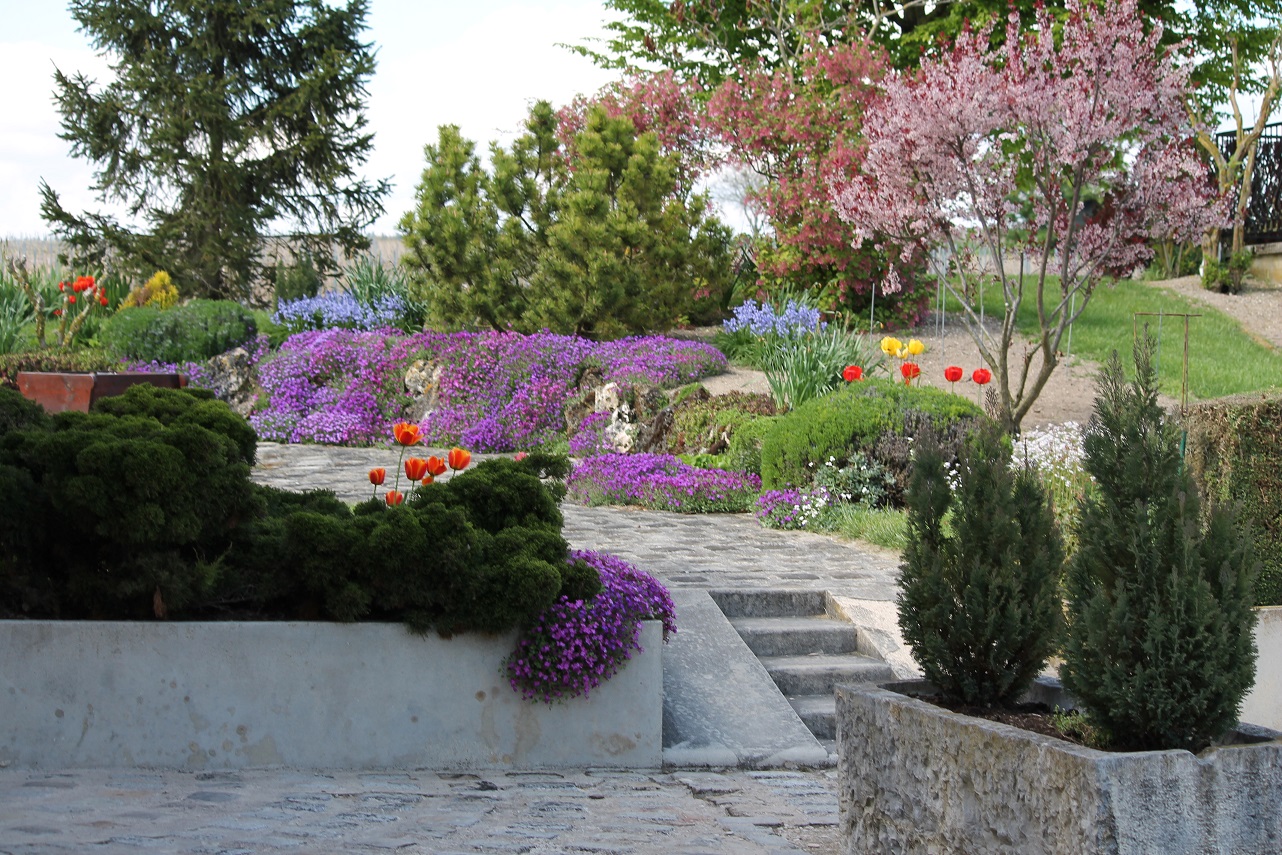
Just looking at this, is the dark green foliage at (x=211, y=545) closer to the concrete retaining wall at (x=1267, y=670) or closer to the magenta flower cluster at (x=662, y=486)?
the concrete retaining wall at (x=1267, y=670)

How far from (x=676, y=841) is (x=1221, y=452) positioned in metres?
3.79

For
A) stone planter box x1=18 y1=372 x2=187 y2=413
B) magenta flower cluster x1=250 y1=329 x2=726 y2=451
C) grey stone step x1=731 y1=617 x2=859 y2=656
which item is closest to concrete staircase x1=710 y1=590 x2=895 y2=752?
grey stone step x1=731 y1=617 x2=859 y2=656

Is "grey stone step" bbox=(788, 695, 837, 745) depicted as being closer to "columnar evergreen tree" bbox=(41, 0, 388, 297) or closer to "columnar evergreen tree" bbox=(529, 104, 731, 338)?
"columnar evergreen tree" bbox=(529, 104, 731, 338)

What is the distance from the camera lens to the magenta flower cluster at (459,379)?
13320 millimetres

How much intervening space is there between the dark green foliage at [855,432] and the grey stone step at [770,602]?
3.07 m

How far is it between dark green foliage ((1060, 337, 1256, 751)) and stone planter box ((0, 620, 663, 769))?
2.21m

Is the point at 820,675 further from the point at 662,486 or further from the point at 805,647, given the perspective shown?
the point at 662,486

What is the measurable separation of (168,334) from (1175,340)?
1459 cm

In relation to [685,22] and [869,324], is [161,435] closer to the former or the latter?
[869,324]

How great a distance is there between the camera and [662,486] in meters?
9.89

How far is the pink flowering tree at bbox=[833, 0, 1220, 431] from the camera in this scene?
10.7 m

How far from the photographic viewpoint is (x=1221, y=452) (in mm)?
5984

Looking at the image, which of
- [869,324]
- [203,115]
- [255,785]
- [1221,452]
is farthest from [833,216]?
[255,785]

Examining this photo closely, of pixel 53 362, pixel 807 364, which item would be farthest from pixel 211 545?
pixel 53 362
